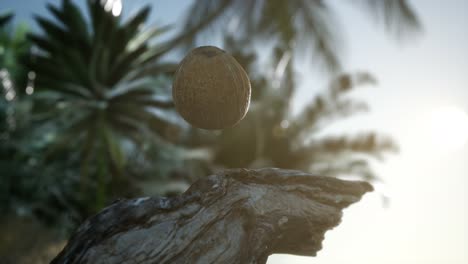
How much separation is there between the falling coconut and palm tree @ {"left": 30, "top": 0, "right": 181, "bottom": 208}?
6.22 meters

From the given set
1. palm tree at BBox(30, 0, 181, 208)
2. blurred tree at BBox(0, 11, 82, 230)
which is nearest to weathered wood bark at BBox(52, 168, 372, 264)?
palm tree at BBox(30, 0, 181, 208)

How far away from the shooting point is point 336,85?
10.3 metres

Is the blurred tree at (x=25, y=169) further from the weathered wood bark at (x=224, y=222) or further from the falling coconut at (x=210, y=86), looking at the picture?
the weathered wood bark at (x=224, y=222)

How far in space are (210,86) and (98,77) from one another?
6.57m

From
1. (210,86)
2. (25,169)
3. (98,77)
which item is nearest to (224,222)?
(210,86)

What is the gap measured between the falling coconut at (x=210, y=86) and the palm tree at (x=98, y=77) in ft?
20.4

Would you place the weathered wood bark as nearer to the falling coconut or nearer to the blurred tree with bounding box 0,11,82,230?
the falling coconut

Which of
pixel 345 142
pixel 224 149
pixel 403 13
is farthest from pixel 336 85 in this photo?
pixel 224 149

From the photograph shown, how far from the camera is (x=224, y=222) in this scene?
2.33m

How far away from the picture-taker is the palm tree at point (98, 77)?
28.3 feet

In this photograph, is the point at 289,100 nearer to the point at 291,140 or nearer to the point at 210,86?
the point at 291,140

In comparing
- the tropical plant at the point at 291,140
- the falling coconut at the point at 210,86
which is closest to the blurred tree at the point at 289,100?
the tropical plant at the point at 291,140

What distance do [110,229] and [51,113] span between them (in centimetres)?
741

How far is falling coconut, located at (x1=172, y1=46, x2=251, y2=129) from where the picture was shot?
2605 millimetres
